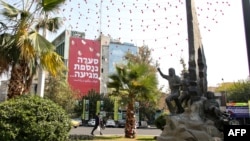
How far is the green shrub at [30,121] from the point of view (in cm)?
902

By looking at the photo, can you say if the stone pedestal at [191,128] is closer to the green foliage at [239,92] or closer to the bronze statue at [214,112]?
the bronze statue at [214,112]

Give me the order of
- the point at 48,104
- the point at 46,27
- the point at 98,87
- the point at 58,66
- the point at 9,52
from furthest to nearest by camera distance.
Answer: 1. the point at 98,87
2. the point at 46,27
3. the point at 58,66
4. the point at 9,52
5. the point at 48,104

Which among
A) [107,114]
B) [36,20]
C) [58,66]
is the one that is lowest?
[107,114]

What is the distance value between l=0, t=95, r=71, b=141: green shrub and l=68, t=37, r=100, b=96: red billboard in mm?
52265

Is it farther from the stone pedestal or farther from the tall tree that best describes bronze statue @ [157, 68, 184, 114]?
the tall tree

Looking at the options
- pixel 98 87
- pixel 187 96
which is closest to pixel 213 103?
pixel 187 96

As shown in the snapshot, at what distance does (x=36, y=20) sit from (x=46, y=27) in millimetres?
1187

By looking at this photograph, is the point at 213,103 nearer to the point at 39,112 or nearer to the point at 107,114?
the point at 39,112

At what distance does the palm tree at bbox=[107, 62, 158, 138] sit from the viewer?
18062mm

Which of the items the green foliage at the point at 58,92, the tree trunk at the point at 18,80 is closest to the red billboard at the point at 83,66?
the green foliage at the point at 58,92

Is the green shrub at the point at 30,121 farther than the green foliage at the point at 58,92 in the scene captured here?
No

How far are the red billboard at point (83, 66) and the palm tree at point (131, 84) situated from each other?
4348 cm

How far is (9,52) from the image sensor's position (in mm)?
10719

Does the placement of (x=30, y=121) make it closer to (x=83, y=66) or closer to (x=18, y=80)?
(x=18, y=80)
